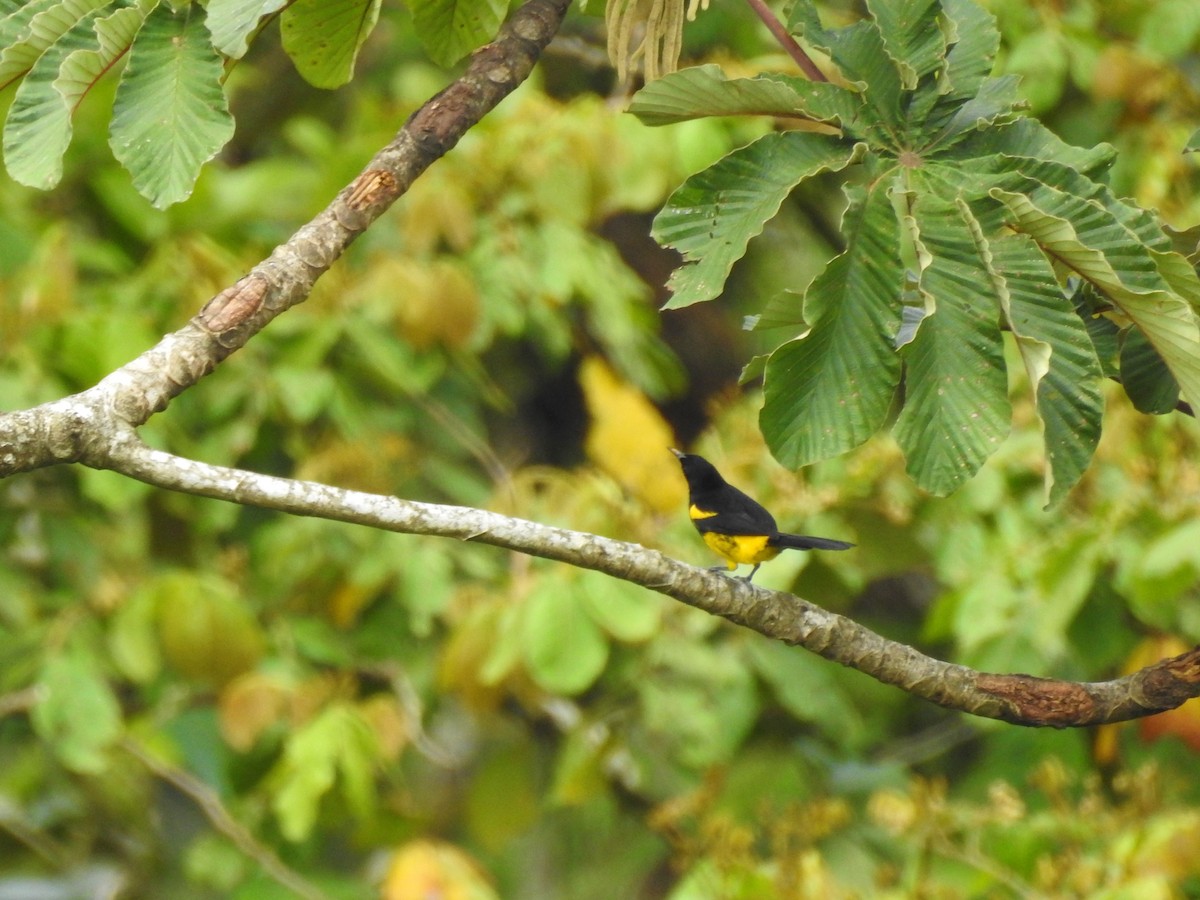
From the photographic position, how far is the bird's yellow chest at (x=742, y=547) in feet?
11.0

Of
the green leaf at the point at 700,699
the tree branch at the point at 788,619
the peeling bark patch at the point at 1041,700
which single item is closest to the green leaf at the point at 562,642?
the green leaf at the point at 700,699

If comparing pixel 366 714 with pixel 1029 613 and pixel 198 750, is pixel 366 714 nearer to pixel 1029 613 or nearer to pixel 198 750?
pixel 198 750

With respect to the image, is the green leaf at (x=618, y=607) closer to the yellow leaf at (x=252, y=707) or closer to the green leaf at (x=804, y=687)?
the green leaf at (x=804, y=687)

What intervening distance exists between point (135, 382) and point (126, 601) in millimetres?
2942

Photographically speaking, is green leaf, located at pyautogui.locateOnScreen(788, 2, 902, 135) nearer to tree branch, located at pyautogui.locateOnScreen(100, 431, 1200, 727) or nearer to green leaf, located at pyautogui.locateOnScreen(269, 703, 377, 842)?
tree branch, located at pyautogui.locateOnScreen(100, 431, 1200, 727)

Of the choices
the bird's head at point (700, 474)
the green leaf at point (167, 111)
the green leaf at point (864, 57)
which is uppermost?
the green leaf at point (167, 111)

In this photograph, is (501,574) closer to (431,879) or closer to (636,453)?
(636,453)

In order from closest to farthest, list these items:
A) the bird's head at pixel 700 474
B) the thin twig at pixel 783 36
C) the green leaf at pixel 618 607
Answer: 1. the thin twig at pixel 783 36
2. the bird's head at pixel 700 474
3. the green leaf at pixel 618 607

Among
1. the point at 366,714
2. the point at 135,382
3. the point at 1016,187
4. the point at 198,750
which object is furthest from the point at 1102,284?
the point at 198,750

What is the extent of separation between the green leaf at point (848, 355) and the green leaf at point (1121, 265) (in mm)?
165

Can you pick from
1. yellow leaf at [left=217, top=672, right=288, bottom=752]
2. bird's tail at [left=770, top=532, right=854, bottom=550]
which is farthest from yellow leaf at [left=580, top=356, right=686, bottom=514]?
yellow leaf at [left=217, top=672, right=288, bottom=752]

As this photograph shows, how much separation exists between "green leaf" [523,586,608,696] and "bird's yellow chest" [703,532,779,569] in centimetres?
74

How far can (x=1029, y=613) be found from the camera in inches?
162

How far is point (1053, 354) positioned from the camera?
1827mm
